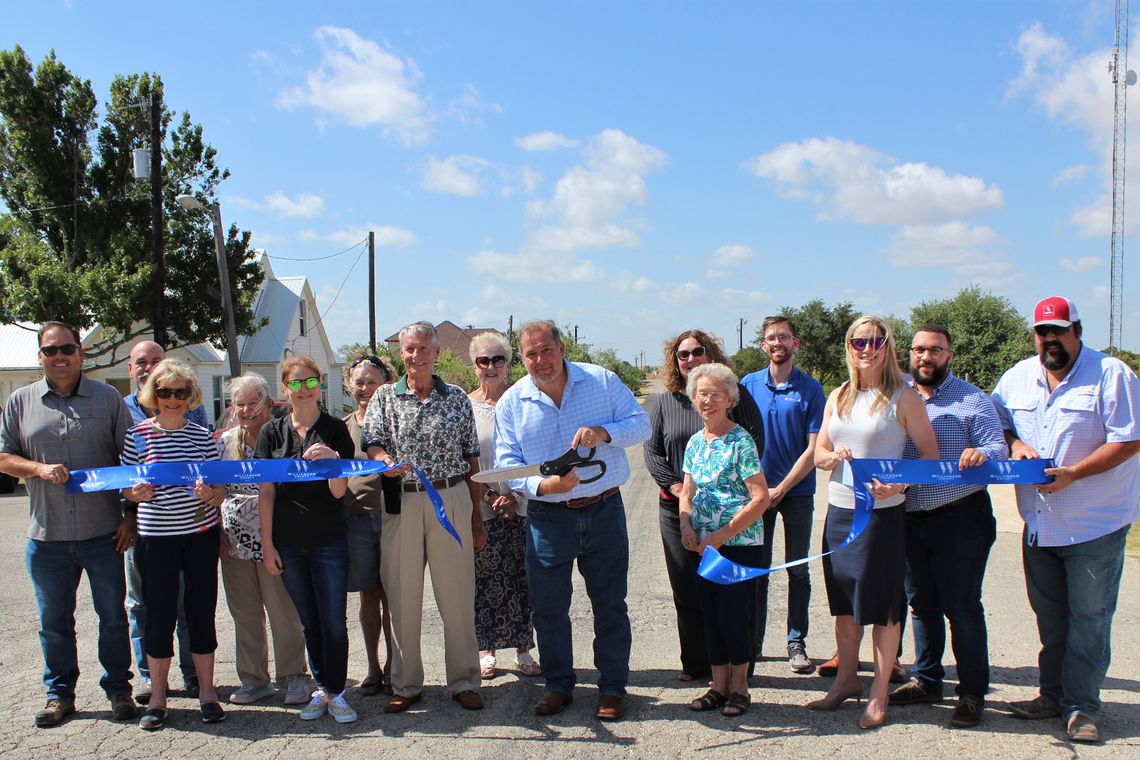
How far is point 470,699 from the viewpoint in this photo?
175 inches

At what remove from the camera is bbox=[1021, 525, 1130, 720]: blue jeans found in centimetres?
386

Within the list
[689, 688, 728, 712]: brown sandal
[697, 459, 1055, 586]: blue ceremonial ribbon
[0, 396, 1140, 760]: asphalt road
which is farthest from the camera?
[689, 688, 728, 712]: brown sandal

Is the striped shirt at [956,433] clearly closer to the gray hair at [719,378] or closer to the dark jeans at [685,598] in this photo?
the gray hair at [719,378]

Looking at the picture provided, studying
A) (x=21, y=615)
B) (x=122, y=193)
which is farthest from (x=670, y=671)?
(x=122, y=193)

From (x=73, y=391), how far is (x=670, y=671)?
395 centimetres

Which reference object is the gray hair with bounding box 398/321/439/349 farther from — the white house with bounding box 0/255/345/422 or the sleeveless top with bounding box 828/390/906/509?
the white house with bounding box 0/255/345/422

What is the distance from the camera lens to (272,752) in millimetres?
3887

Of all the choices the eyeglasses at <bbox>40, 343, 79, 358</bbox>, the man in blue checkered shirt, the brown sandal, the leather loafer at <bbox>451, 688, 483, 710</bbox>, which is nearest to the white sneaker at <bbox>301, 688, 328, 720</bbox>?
the leather loafer at <bbox>451, 688, 483, 710</bbox>

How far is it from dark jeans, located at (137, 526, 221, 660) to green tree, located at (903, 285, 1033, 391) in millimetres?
22443

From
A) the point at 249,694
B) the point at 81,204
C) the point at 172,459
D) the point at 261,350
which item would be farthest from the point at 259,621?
the point at 261,350

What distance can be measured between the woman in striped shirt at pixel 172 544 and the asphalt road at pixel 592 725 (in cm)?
29

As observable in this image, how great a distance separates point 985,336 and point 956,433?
2188cm

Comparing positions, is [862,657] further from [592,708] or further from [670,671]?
[592,708]

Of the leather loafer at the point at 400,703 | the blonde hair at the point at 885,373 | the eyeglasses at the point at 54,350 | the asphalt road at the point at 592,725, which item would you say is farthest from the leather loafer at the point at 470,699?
the eyeglasses at the point at 54,350
